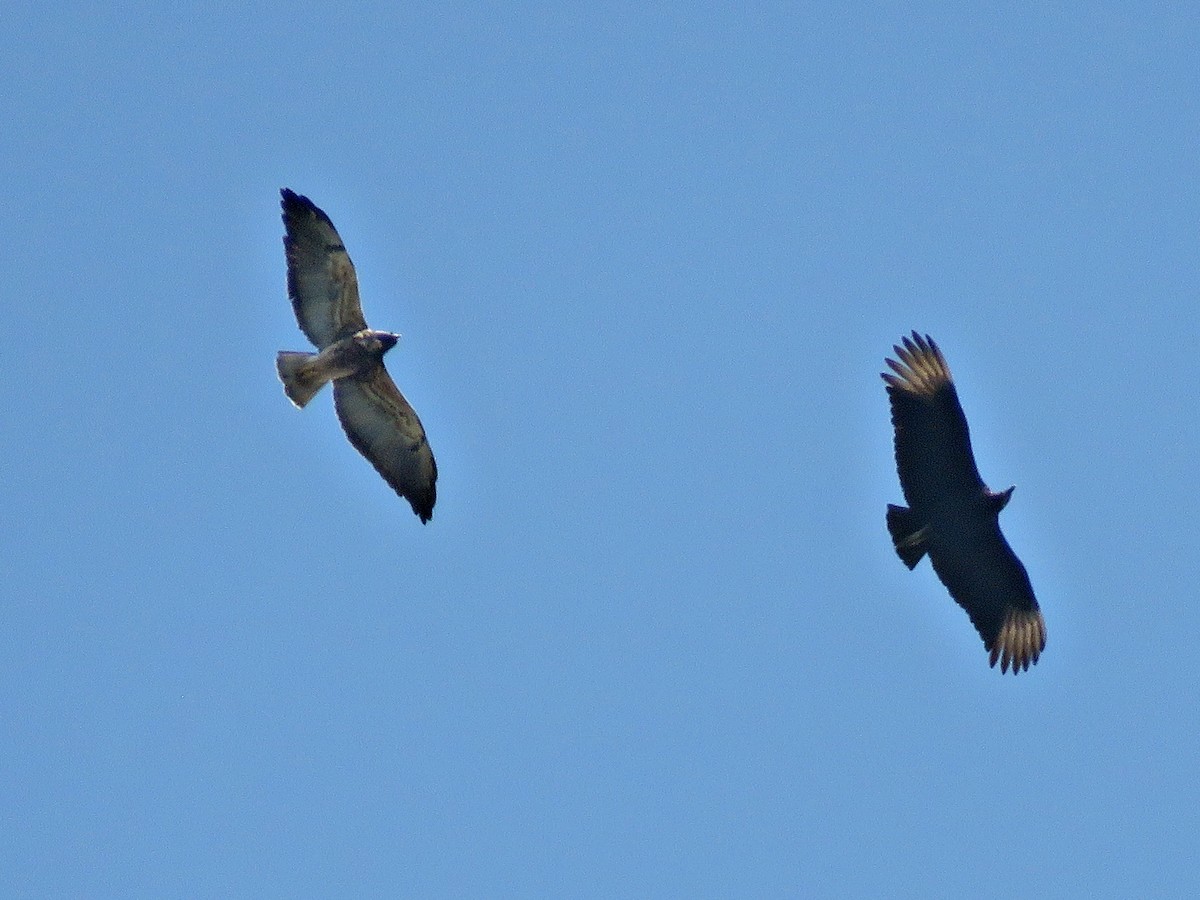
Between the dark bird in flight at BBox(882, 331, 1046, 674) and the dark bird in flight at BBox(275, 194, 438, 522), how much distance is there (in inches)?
216

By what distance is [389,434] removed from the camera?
89.8 feet

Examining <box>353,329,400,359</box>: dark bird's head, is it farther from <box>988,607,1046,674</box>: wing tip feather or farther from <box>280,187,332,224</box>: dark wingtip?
<box>988,607,1046,674</box>: wing tip feather

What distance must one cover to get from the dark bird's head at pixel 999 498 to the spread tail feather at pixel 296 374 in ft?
24.2

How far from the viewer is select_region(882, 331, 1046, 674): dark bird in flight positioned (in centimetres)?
2675

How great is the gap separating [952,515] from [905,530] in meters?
0.54

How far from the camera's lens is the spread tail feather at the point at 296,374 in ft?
85.9

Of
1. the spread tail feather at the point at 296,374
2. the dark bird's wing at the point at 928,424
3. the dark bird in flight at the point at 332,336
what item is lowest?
the spread tail feather at the point at 296,374

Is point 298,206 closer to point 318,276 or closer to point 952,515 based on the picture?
point 318,276

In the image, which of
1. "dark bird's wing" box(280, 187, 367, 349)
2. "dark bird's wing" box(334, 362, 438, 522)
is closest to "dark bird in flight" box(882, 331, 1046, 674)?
"dark bird's wing" box(334, 362, 438, 522)

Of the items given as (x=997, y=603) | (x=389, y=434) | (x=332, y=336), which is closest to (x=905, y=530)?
(x=997, y=603)

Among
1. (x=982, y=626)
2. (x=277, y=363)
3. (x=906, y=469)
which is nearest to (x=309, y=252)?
(x=277, y=363)

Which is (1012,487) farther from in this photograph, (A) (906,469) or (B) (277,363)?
(B) (277,363)

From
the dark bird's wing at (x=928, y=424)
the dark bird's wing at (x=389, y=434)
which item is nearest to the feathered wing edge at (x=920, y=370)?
the dark bird's wing at (x=928, y=424)

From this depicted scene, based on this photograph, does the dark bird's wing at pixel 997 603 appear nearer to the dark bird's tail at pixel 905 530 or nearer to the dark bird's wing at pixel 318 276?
the dark bird's tail at pixel 905 530
